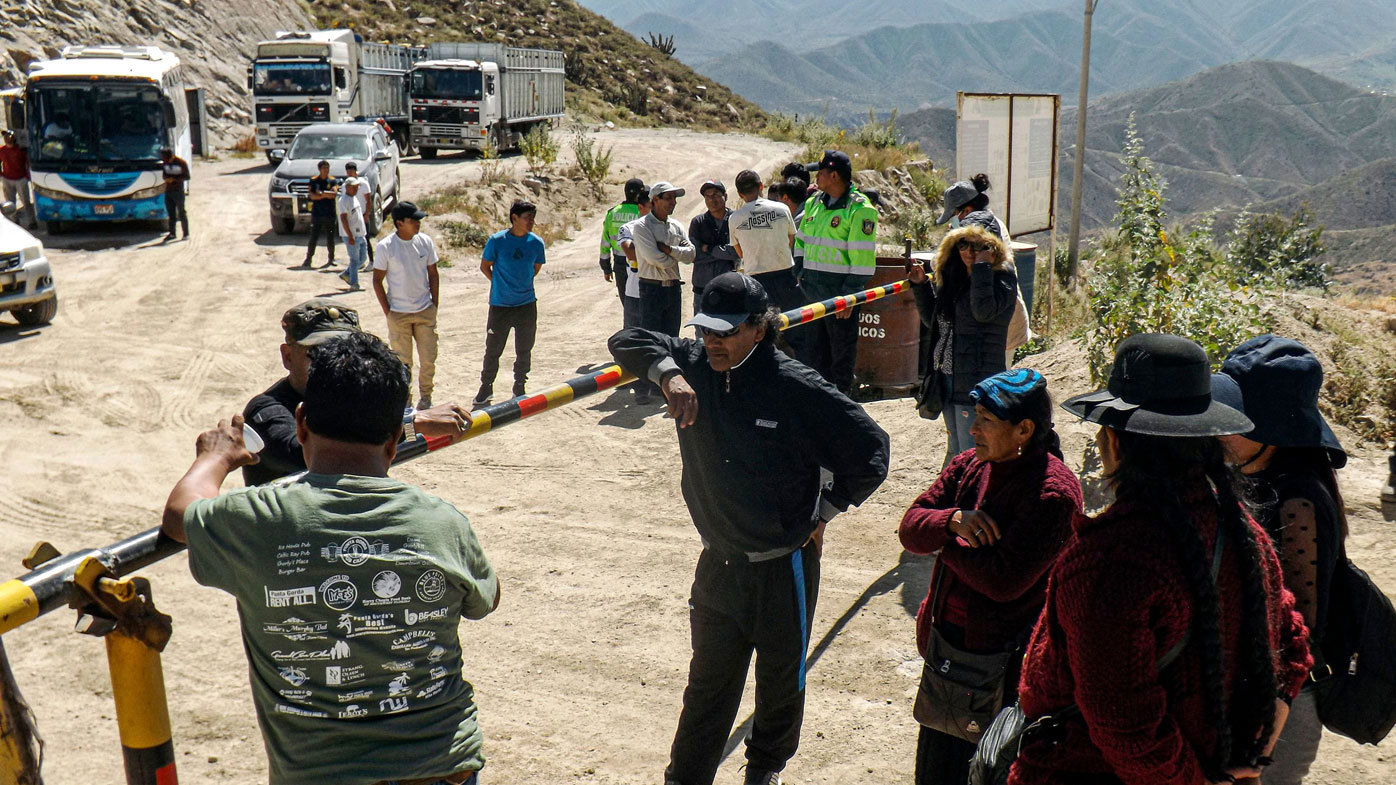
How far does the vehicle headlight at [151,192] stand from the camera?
780 inches

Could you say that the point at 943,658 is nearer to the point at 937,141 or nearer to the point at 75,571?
the point at 75,571

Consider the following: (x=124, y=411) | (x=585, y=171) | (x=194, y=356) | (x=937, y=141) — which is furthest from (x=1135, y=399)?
(x=937, y=141)

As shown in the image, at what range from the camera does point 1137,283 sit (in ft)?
25.1

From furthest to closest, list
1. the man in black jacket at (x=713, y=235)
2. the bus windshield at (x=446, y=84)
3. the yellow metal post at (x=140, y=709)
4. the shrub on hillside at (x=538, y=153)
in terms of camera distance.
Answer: the bus windshield at (x=446, y=84), the shrub on hillside at (x=538, y=153), the man in black jacket at (x=713, y=235), the yellow metal post at (x=140, y=709)

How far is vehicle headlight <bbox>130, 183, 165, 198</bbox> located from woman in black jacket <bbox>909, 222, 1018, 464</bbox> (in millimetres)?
17913

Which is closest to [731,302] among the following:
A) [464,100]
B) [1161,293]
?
[1161,293]

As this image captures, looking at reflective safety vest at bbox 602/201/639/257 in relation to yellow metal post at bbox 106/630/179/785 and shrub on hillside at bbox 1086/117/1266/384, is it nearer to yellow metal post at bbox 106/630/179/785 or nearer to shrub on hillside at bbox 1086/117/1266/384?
shrub on hillside at bbox 1086/117/1266/384

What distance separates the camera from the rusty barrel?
952cm

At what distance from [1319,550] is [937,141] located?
168041 millimetres

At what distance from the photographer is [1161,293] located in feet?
23.5

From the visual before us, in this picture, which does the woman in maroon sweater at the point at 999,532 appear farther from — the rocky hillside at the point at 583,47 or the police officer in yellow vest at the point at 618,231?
the rocky hillside at the point at 583,47

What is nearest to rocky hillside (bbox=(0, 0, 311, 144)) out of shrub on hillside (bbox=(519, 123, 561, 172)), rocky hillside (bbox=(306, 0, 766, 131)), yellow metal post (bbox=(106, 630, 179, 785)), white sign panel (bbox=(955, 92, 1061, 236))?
A: rocky hillside (bbox=(306, 0, 766, 131))

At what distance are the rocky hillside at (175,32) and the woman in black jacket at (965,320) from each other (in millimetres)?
31034

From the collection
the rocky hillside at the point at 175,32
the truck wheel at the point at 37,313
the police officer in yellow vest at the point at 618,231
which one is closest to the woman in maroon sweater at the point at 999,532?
the police officer in yellow vest at the point at 618,231
